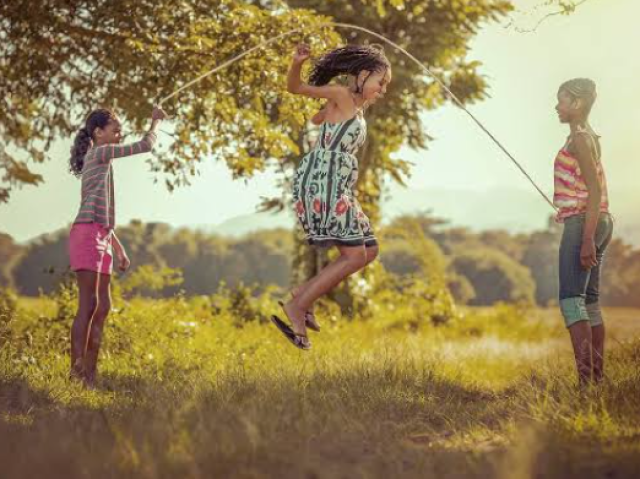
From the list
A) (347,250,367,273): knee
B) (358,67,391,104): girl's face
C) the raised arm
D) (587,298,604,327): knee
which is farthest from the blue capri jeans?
the raised arm

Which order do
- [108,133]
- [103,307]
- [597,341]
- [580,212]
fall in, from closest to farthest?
[580,212] < [597,341] < [108,133] < [103,307]

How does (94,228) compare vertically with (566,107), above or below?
below

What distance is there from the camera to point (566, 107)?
252 inches

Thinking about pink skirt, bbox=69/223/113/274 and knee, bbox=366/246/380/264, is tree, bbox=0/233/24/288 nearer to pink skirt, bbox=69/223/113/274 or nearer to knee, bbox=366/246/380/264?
pink skirt, bbox=69/223/113/274

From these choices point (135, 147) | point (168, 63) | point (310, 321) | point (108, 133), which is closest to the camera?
point (310, 321)

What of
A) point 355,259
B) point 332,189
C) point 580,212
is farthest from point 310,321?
point 580,212

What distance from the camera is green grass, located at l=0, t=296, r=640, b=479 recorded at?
429 cm

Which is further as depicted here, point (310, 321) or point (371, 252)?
point (310, 321)

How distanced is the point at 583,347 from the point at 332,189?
7.43 ft

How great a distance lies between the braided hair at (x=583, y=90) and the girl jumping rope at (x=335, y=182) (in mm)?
1434

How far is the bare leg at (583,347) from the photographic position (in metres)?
6.30

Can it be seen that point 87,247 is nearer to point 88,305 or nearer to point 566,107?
point 88,305

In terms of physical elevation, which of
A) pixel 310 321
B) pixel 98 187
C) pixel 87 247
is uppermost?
pixel 98 187

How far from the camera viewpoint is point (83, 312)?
6.90 m
